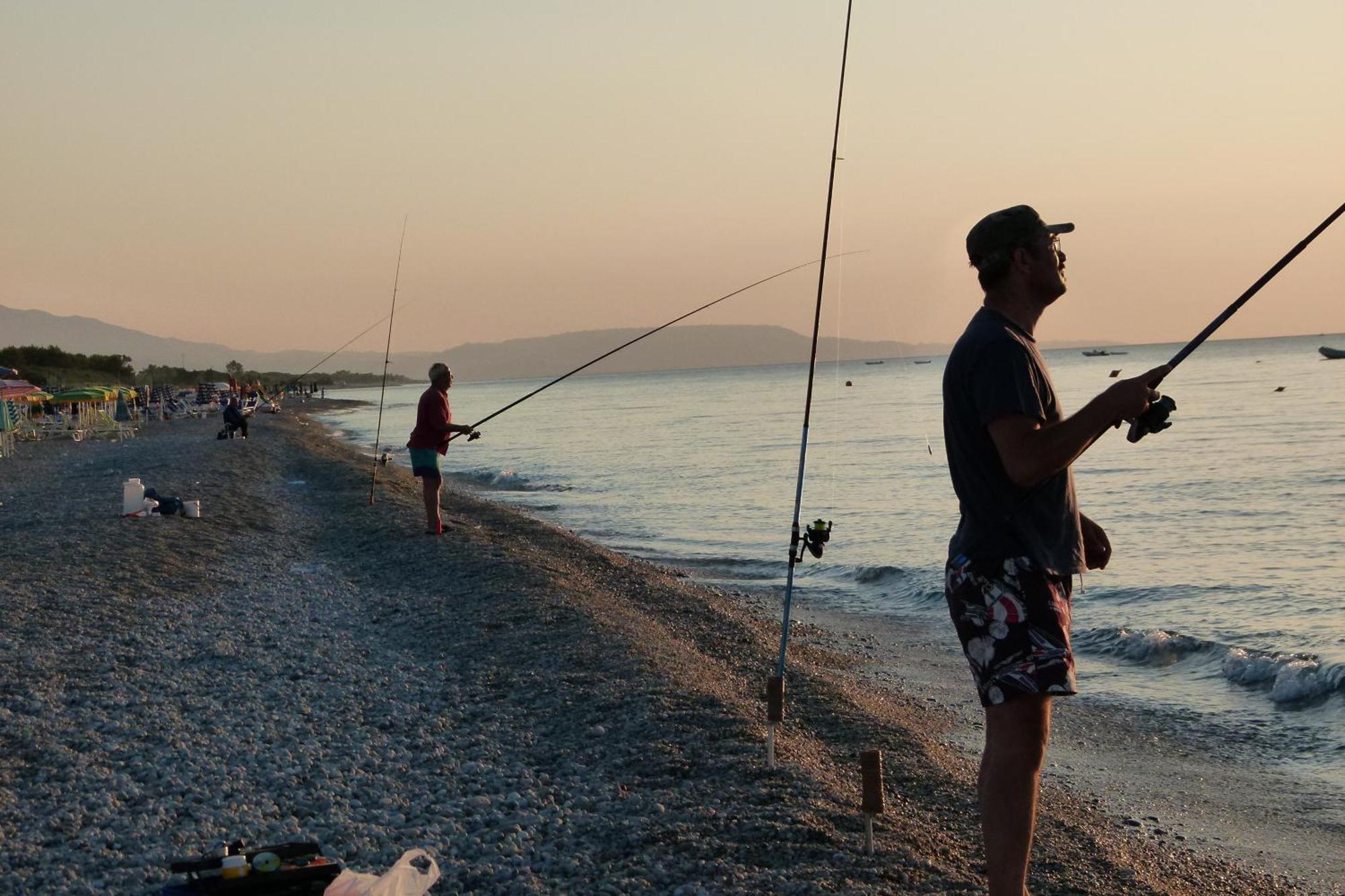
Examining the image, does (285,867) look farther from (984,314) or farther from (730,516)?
(730,516)

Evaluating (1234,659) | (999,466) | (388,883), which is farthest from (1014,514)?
(1234,659)

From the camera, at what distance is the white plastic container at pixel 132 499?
43.5 feet

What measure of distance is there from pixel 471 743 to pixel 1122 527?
12.6 metres

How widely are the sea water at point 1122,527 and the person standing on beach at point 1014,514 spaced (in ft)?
9.26

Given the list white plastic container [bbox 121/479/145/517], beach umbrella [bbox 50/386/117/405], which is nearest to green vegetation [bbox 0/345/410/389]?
beach umbrella [bbox 50/386/117/405]

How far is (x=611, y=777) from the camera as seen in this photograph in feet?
15.7

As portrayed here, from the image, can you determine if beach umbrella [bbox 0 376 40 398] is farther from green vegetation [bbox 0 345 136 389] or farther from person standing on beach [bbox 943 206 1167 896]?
person standing on beach [bbox 943 206 1167 896]

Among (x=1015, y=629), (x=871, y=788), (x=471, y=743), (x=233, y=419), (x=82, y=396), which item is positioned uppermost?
(x=1015, y=629)

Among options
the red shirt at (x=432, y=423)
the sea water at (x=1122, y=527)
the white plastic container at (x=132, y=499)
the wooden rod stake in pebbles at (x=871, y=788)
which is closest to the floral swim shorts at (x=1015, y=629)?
the wooden rod stake in pebbles at (x=871, y=788)

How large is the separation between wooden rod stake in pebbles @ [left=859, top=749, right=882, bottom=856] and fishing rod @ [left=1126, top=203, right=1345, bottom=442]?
1.43 metres

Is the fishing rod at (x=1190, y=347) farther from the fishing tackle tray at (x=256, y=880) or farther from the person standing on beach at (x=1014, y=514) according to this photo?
the fishing tackle tray at (x=256, y=880)

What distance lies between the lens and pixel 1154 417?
2824mm

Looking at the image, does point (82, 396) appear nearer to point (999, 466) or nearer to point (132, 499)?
point (132, 499)

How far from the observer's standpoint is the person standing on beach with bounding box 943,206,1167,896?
2678 mm
